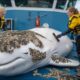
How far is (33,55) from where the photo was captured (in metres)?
A: 7.77

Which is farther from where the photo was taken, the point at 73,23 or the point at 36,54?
the point at 73,23

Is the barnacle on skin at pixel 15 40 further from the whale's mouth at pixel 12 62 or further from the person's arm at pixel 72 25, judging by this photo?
the person's arm at pixel 72 25

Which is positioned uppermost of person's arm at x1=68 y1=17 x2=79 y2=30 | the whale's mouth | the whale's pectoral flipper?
person's arm at x1=68 y1=17 x2=79 y2=30

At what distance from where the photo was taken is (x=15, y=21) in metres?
11.6

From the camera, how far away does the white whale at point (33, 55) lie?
297 inches

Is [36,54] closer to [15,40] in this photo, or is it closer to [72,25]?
[15,40]

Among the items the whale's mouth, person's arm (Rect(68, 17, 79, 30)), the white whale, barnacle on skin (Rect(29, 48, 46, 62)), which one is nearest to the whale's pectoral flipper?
the white whale

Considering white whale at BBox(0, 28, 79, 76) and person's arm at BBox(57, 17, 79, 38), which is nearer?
white whale at BBox(0, 28, 79, 76)

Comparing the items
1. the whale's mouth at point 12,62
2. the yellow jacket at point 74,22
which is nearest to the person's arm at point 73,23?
the yellow jacket at point 74,22

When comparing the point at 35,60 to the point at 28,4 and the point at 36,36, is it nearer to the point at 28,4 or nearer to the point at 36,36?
the point at 36,36

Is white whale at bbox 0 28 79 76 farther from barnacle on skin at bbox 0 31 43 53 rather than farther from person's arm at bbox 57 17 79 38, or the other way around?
person's arm at bbox 57 17 79 38

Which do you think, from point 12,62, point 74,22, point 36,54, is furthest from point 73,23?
point 12,62

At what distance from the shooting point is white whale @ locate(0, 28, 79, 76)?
7535mm

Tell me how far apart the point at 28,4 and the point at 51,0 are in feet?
2.24
